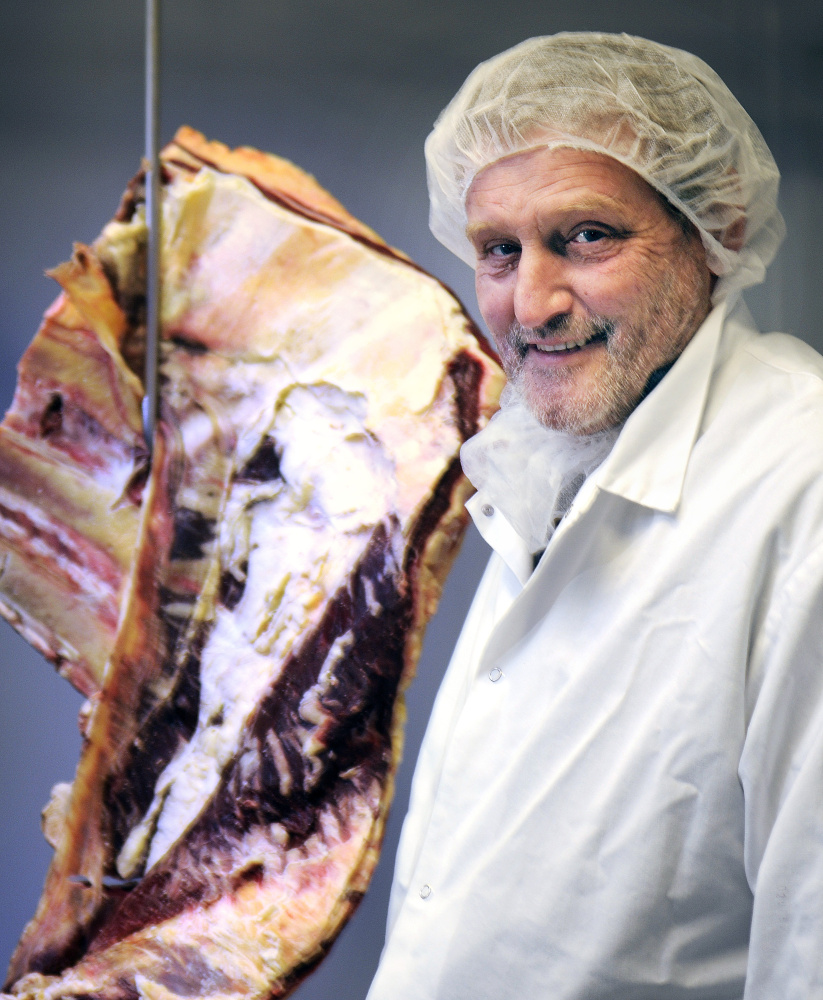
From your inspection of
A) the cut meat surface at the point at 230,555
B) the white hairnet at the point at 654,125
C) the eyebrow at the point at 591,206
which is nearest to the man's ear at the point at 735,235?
the white hairnet at the point at 654,125

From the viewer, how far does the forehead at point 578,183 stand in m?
Answer: 0.73

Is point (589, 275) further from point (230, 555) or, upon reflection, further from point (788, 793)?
point (230, 555)

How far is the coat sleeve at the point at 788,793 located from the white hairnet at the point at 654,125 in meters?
0.31

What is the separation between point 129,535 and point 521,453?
1.72 feet

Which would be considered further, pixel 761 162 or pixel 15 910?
pixel 15 910

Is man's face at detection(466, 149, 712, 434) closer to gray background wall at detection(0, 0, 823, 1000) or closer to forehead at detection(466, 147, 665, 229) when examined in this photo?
forehead at detection(466, 147, 665, 229)

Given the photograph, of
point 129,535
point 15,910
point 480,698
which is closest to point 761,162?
point 480,698

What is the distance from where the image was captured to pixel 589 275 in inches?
29.2

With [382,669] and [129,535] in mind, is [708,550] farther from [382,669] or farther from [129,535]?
[129,535]

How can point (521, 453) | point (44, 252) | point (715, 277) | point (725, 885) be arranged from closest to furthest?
point (725, 885) < point (715, 277) < point (521, 453) < point (44, 252)

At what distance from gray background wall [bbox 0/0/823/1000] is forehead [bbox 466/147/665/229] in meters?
0.19

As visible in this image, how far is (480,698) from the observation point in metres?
0.83

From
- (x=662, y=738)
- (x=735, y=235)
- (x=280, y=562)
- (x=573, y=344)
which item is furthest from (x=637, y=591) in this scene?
(x=280, y=562)

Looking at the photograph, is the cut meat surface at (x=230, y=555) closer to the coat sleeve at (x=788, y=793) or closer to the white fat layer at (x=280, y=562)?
the white fat layer at (x=280, y=562)
